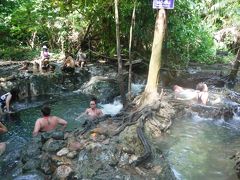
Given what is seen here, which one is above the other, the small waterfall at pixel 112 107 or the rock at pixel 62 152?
the rock at pixel 62 152

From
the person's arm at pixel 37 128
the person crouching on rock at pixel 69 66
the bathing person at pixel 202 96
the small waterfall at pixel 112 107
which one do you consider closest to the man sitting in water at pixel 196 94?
the bathing person at pixel 202 96

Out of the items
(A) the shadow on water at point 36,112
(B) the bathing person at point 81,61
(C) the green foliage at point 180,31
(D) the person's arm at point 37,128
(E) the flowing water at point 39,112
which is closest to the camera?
(D) the person's arm at point 37,128

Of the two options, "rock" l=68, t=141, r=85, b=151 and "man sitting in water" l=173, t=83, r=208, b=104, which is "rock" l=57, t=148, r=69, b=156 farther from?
"man sitting in water" l=173, t=83, r=208, b=104

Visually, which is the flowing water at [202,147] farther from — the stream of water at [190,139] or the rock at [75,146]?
the rock at [75,146]

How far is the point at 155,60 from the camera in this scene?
29.2 feet

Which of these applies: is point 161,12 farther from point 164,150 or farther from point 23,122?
point 23,122

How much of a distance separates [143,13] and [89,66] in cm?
433

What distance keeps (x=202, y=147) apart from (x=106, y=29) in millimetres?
10419

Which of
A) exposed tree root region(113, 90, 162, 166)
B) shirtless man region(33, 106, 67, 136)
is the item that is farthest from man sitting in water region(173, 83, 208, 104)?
shirtless man region(33, 106, 67, 136)

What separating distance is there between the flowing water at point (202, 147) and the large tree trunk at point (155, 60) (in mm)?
1070

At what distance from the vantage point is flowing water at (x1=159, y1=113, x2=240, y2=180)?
6.33 m

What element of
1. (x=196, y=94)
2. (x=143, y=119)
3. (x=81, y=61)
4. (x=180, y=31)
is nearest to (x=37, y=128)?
(x=143, y=119)

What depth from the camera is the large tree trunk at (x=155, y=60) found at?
8711mm

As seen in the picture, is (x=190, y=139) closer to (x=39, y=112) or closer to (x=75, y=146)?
(x=75, y=146)
